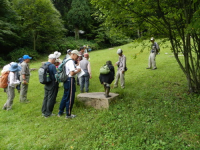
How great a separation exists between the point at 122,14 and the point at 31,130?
4394mm

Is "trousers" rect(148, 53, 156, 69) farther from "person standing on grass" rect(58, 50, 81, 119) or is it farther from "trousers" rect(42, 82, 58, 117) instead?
"trousers" rect(42, 82, 58, 117)

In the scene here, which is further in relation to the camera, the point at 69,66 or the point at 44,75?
the point at 44,75

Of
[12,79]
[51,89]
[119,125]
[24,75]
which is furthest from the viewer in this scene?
[24,75]

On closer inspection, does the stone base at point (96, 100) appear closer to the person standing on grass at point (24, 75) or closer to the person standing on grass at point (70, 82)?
the person standing on grass at point (70, 82)

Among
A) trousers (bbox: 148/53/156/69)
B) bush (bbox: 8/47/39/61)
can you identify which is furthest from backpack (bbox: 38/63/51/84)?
bush (bbox: 8/47/39/61)

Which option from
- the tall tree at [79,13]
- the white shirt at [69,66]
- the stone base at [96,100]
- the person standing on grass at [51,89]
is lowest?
the stone base at [96,100]

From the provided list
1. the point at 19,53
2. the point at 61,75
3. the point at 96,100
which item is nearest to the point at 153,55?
the point at 96,100

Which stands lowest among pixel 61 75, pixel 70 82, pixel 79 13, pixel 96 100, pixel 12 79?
pixel 96 100

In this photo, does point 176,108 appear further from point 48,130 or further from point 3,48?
point 3,48

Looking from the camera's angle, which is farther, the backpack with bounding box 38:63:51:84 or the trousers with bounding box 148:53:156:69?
the trousers with bounding box 148:53:156:69

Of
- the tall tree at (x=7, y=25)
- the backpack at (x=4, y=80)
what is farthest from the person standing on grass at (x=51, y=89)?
the tall tree at (x=7, y=25)

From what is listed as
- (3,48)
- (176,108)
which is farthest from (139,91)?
(3,48)

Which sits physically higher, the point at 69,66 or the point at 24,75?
the point at 69,66

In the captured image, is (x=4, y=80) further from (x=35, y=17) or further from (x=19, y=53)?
(x=35, y=17)
